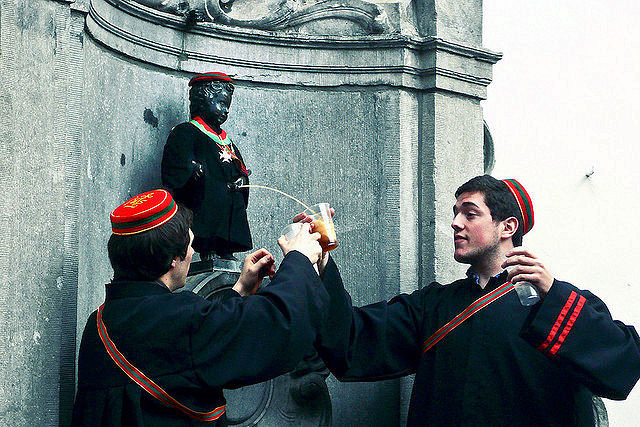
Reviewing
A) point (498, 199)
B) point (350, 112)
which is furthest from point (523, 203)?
point (350, 112)

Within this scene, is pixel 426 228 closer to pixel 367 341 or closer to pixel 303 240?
→ pixel 367 341

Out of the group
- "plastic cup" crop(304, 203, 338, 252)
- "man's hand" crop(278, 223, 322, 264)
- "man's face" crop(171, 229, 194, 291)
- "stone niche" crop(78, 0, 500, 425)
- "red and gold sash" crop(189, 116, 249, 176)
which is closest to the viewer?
"man's face" crop(171, 229, 194, 291)

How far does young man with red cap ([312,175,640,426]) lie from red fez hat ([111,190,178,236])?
0.83 meters

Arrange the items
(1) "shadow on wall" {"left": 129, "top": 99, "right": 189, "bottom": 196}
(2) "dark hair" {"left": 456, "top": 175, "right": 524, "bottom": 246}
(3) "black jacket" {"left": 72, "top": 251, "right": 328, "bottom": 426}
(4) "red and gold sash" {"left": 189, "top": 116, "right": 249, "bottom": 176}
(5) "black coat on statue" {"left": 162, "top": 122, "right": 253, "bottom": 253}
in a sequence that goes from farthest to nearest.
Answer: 1. (1) "shadow on wall" {"left": 129, "top": 99, "right": 189, "bottom": 196}
2. (4) "red and gold sash" {"left": 189, "top": 116, "right": 249, "bottom": 176}
3. (5) "black coat on statue" {"left": 162, "top": 122, "right": 253, "bottom": 253}
4. (2) "dark hair" {"left": 456, "top": 175, "right": 524, "bottom": 246}
5. (3) "black jacket" {"left": 72, "top": 251, "right": 328, "bottom": 426}

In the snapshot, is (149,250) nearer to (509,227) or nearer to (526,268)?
(526,268)

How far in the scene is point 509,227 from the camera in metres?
4.53

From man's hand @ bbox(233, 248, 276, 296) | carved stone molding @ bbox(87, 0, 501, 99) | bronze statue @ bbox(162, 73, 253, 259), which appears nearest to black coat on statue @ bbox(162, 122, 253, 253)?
bronze statue @ bbox(162, 73, 253, 259)

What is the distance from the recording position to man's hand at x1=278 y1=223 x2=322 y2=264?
12.7 ft

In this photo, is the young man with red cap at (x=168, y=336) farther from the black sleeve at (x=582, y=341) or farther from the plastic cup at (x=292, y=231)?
the black sleeve at (x=582, y=341)

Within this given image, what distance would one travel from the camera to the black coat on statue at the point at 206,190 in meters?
5.07

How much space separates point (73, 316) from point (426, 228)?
1.95m

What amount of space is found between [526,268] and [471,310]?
567 millimetres

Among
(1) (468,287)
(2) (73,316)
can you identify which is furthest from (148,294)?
(1) (468,287)

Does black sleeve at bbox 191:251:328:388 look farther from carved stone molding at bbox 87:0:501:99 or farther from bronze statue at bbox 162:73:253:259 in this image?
carved stone molding at bbox 87:0:501:99
